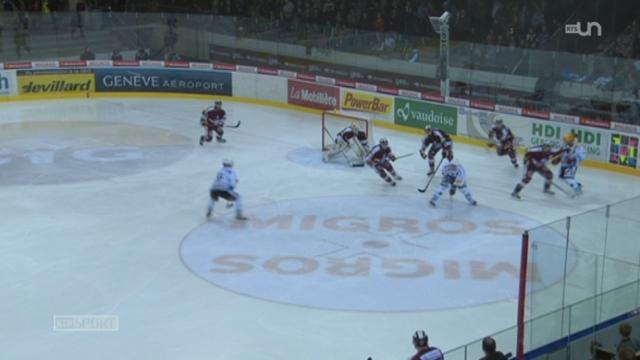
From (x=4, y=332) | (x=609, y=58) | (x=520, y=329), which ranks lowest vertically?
(x=4, y=332)

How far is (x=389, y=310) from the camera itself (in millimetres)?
14305

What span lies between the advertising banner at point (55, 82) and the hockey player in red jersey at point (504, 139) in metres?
14.5

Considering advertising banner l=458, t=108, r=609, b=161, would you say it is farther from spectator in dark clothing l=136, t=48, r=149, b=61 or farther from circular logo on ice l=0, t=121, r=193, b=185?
spectator in dark clothing l=136, t=48, r=149, b=61

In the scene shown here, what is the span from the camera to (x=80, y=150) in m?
24.8

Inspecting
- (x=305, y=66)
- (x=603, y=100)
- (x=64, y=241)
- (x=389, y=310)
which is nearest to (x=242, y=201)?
(x=64, y=241)

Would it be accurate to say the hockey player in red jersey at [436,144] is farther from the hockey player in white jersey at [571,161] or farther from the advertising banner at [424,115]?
the advertising banner at [424,115]

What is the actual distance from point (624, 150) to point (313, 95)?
10098mm

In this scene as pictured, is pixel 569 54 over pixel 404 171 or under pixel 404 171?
over

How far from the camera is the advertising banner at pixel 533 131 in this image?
22.6 meters

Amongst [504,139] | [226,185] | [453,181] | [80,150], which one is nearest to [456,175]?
[453,181]

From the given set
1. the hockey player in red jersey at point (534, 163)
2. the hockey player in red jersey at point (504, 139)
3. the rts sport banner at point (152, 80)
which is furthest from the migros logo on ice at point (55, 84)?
the hockey player in red jersey at point (534, 163)

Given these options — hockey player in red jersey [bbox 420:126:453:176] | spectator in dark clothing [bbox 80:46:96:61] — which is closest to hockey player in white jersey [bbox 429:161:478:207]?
hockey player in red jersey [bbox 420:126:453:176]

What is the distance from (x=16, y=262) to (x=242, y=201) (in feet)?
16.7

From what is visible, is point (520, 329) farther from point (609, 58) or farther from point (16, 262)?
point (609, 58)
